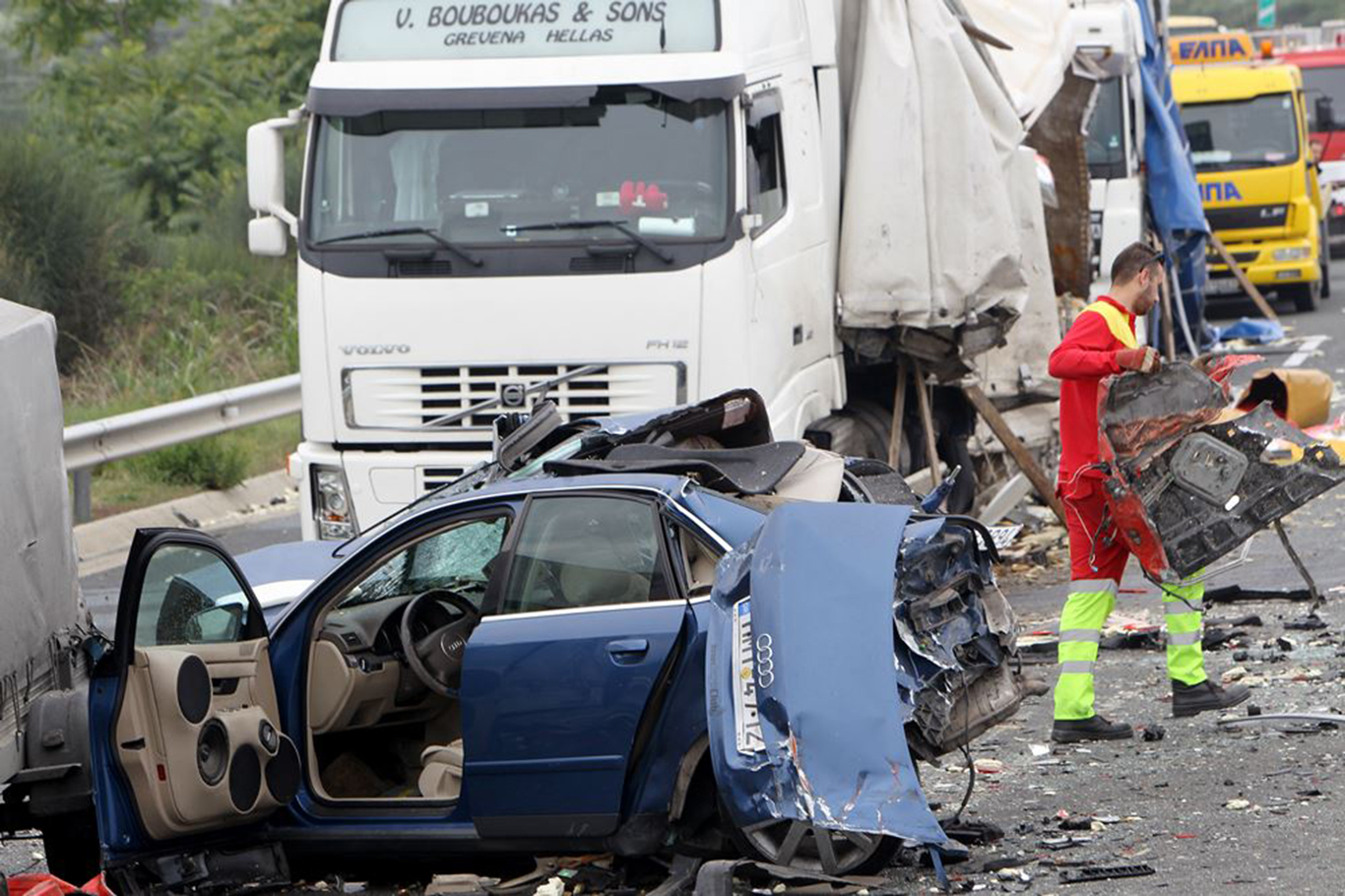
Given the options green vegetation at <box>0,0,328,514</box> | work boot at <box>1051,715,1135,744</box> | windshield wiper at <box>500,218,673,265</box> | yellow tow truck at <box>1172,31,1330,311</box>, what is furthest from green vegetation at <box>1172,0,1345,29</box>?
work boot at <box>1051,715,1135,744</box>

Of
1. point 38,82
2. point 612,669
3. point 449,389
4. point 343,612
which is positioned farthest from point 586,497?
point 38,82

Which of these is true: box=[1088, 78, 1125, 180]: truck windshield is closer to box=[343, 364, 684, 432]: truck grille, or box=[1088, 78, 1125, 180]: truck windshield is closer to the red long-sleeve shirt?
box=[343, 364, 684, 432]: truck grille

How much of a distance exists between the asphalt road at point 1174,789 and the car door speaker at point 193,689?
4.94 ft

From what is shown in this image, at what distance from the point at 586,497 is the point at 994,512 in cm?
626

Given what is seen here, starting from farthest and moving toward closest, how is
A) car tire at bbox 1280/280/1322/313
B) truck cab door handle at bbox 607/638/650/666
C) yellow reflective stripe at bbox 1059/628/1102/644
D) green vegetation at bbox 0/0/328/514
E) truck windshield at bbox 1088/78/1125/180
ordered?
car tire at bbox 1280/280/1322/313 < truck windshield at bbox 1088/78/1125/180 < green vegetation at bbox 0/0/328/514 < yellow reflective stripe at bbox 1059/628/1102/644 < truck cab door handle at bbox 607/638/650/666

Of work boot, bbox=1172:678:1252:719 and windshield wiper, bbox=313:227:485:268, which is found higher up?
windshield wiper, bbox=313:227:485:268

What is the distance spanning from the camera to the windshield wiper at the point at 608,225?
966cm

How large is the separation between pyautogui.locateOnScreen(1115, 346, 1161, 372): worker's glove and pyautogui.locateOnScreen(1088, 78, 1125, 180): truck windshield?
10.6 m

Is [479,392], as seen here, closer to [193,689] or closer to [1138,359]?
[1138,359]

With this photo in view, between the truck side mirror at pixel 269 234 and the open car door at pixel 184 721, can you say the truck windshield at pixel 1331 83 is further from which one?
the open car door at pixel 184 721

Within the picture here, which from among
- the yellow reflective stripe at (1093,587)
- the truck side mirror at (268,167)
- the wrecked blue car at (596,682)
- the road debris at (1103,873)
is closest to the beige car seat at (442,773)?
the wrecked blue car at (596,682)

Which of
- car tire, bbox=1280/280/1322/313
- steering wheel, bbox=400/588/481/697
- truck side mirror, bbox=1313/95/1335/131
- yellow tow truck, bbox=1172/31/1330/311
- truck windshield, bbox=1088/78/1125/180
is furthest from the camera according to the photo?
truck side mirror, bbox=1313/95/1335/131

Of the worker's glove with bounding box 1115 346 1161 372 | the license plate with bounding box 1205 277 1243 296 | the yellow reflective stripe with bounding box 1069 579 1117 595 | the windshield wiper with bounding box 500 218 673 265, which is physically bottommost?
the license plate with bounding box 1205 277 1243 296

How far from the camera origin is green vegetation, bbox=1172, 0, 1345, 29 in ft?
255
